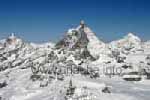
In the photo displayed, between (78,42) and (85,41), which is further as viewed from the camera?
(78,42)

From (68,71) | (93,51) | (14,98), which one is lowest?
(14,98)

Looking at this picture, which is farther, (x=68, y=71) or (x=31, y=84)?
(x=68, y=71)

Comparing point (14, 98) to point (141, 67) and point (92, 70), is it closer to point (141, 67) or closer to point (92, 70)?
point (92, 70)

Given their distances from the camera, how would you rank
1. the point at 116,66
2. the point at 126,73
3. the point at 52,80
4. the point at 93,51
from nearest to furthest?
the point at 52,80 < the point at 126,73 < the point at 116,66 < the point at 93,51

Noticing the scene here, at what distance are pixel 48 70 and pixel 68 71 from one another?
970cm

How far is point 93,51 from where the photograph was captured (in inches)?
7126

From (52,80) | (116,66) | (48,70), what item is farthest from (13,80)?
(116,66)

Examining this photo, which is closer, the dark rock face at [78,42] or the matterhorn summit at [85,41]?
the dark rock face at [78,42]

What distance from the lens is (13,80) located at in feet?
493

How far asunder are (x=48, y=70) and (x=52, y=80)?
21442 mm

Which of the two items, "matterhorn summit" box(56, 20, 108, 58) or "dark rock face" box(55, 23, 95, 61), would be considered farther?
"matterhorn summit" box(56, 20, 108, 58)

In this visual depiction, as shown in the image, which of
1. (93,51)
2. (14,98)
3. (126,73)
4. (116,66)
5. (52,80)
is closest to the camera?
(14,98)

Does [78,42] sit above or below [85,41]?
below

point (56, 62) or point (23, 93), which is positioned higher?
point (56, 62)
